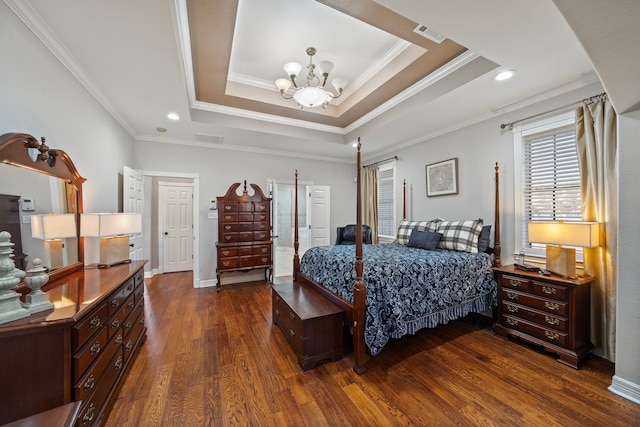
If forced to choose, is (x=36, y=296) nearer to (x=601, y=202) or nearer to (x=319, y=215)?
(x=601, y=202)

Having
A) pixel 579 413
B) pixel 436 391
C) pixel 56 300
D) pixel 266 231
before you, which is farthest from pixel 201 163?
pixel 579 413

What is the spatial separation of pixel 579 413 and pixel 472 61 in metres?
2.88

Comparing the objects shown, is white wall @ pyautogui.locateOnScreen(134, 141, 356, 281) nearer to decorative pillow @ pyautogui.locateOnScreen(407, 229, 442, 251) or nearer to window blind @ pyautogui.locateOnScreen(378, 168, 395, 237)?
window blind @ pyautogui.locateOnScreen(378, 168, 395, 237)

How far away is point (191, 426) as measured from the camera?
5.04 ft

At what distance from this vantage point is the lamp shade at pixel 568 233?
6.89ft

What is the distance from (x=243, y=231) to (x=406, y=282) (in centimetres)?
300

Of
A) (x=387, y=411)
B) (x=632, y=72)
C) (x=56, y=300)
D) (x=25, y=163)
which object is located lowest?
(x=387, y=411)

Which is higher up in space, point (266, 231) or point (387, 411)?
point (266, 231)

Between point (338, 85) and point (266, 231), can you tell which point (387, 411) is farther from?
point (266, 231)

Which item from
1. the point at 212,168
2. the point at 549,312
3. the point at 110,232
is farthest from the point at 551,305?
the point at 212,168

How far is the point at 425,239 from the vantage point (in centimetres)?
331

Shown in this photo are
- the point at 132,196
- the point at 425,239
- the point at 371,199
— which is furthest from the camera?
the point at 371,199

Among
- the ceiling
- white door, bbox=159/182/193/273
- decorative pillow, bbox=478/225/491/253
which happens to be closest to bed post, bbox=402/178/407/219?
the ceiling

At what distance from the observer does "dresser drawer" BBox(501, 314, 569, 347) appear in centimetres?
217
